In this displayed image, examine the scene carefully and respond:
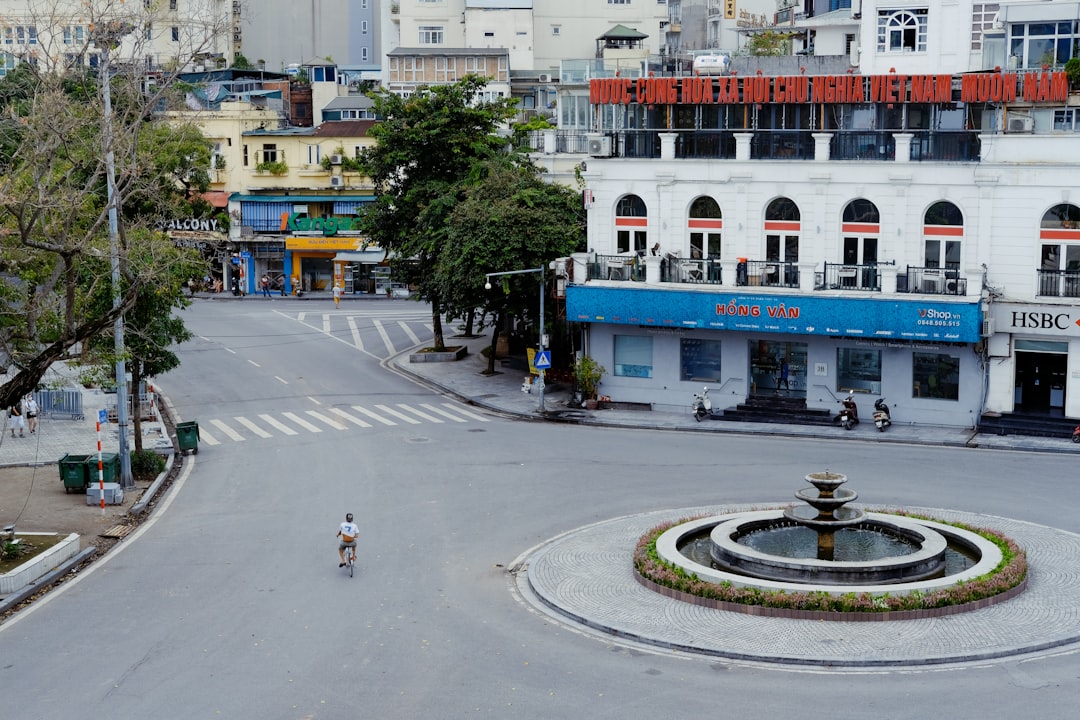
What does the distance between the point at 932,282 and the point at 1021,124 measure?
574cm

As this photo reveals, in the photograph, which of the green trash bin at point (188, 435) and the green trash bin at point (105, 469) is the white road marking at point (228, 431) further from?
the green trash bin at point (105, 469)

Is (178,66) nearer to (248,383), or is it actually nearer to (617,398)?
(617,398)

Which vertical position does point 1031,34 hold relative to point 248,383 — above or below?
above

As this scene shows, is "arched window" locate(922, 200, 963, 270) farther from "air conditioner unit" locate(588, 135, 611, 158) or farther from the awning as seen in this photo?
the awning

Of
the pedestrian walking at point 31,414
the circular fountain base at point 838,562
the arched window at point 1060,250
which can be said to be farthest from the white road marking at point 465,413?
the arched window at point 1060,250

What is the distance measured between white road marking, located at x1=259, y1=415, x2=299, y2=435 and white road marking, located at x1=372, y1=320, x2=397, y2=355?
14.6m

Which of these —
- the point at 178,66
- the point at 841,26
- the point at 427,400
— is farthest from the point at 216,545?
the point at 841,26

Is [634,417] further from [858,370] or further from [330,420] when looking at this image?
[330,420]

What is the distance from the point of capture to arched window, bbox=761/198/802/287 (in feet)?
147

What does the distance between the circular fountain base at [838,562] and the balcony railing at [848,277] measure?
1570 centimetres

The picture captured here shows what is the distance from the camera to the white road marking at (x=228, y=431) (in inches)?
1693

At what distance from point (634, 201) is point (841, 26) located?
30427 mm

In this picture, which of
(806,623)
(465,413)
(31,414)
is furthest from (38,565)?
(465,413)

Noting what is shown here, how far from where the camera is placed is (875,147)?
4397 cm
